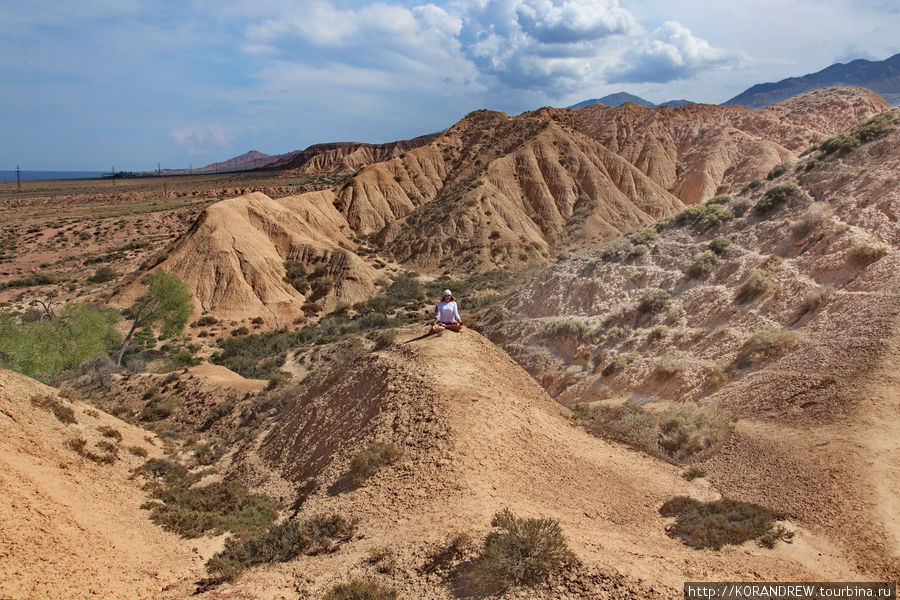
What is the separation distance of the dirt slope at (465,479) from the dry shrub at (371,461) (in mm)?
175

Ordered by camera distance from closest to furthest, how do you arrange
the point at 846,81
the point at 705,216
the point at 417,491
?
1. the point at 417,491
2. the point at 705,216
3. the point at 846,81

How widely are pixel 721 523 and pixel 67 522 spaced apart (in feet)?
32.2

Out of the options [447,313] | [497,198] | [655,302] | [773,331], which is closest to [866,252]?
[773,331]

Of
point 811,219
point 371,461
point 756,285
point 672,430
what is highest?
point 811,219

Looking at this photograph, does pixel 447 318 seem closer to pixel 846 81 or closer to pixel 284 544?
pixel 284 544

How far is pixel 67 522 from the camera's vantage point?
24.1 ft

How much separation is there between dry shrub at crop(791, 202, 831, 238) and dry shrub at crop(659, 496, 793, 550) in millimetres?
12399

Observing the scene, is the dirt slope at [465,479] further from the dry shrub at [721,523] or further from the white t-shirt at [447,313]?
the white t-shirt at [447,313]

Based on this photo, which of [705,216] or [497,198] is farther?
Answer: [497,198]

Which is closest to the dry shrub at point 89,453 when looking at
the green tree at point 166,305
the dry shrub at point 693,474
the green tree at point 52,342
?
the green tree at point 52,342

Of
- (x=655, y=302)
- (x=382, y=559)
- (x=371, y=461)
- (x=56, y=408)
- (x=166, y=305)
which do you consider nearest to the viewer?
(x=382, y=559)

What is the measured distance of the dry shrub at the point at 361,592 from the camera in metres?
5.86

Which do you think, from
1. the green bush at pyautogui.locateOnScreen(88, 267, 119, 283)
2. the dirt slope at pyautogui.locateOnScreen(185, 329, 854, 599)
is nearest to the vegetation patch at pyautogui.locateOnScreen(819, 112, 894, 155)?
the dirt slope at pyautogui.locateOnScreen(185, 329, 854, 599)

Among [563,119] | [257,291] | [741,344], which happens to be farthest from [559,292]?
[563,119]
